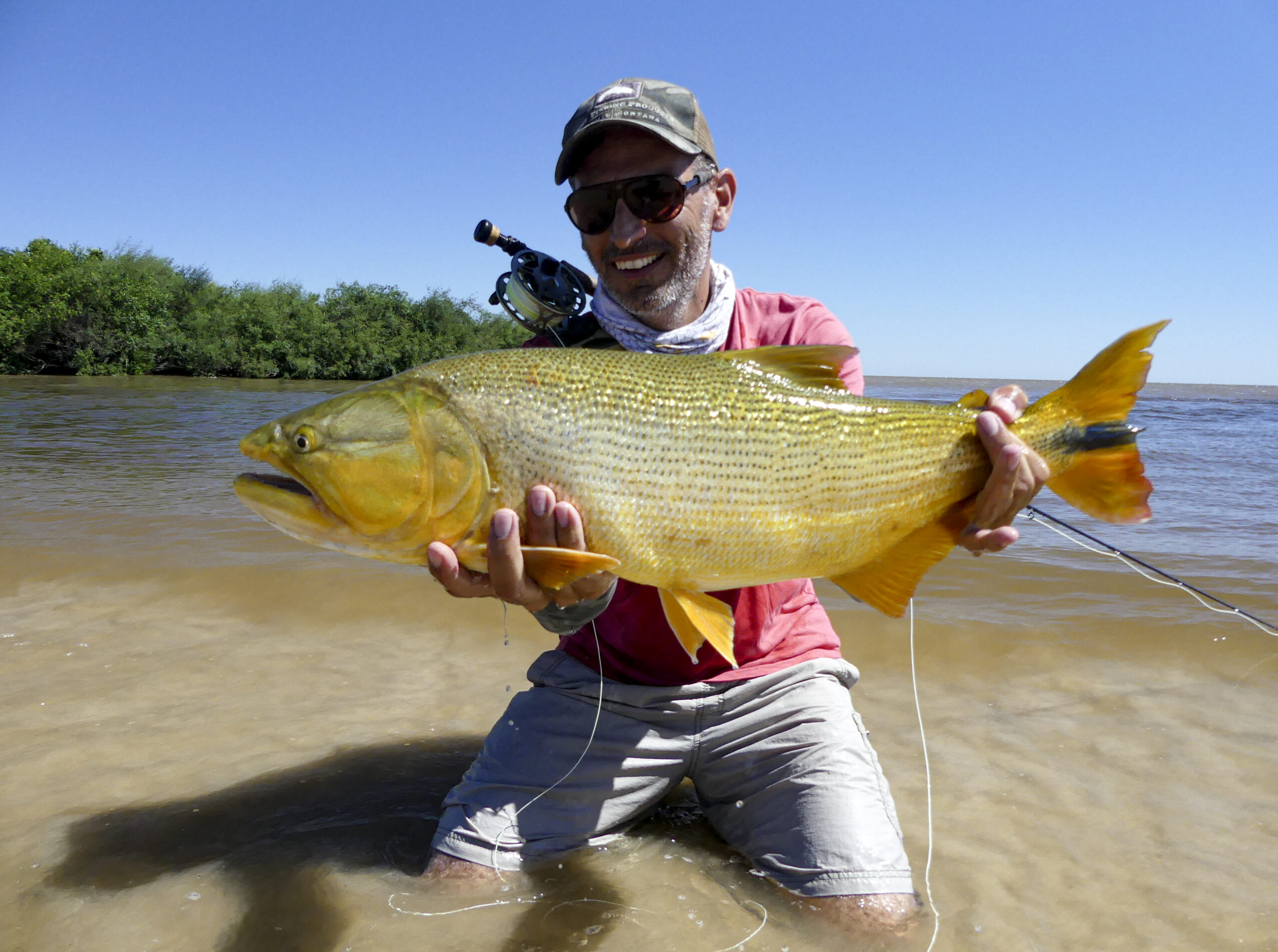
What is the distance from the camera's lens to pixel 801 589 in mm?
3473

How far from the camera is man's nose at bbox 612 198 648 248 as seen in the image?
139 inches

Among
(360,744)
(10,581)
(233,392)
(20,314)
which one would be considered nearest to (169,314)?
(20,314)

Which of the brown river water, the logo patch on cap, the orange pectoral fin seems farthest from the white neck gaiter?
the brown river water

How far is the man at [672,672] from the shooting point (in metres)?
2.74

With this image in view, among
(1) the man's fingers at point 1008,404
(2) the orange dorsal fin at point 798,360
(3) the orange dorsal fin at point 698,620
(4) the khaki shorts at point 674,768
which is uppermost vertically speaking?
(2) the orange dorsal fin at point 798,360

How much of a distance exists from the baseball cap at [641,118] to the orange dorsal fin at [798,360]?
4.04ft

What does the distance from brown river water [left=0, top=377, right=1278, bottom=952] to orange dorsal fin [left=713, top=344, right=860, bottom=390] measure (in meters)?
1.89

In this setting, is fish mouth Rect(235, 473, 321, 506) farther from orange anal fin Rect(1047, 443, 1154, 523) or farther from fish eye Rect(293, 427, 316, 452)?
orange anal fin Rect(1047, 443, 1154, 523)

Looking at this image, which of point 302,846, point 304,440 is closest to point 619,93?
point 304,440

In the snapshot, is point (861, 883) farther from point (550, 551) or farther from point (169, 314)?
point (169, 314)

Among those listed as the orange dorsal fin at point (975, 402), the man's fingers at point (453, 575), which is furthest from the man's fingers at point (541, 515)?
the orange dorsal fin at point (975, 402)

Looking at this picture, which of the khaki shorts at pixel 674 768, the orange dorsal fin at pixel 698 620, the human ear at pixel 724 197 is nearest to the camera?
the orange dorsal fin at pixel 698 620

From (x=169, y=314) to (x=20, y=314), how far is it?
28.5 feet

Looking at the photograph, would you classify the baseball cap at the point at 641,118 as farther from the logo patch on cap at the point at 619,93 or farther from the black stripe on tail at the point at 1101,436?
the black stripe on tail at the point at 1101,436
